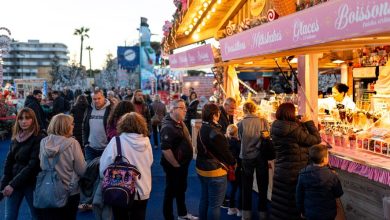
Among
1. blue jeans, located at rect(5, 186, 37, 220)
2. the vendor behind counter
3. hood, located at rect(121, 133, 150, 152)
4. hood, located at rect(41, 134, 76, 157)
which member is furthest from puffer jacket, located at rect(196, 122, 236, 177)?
the vendor behind counter

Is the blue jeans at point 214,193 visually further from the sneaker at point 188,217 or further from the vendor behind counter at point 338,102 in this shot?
the vendor behind counter at point 338,102

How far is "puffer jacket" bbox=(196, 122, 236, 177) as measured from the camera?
4.45 metres

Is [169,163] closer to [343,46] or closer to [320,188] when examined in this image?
[320,188]

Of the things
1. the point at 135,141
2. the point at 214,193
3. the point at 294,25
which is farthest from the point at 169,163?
the point at 294,25

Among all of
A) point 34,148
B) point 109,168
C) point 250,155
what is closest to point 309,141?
point 250,155

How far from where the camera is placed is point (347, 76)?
9.10 metres

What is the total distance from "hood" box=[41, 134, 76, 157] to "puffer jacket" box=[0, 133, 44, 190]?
328 millimetres

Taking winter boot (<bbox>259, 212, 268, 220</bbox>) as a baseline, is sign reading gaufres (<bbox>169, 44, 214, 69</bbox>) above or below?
above

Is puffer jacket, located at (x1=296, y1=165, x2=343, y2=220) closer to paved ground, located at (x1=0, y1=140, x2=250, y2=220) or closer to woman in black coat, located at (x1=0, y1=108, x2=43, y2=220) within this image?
paved ground, located at (x1=0, y1=140, x2=250, y2=220)

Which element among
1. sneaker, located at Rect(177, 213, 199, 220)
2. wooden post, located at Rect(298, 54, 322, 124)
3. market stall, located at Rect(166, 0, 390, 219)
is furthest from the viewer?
wooden post, located at Rect(298, 54, 322, 124)

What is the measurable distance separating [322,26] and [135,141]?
1843 mm

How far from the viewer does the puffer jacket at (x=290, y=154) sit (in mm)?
4398

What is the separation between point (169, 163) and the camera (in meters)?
4.92

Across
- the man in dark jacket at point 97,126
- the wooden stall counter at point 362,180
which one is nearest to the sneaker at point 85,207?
the man in dark jacket at point 97,126
